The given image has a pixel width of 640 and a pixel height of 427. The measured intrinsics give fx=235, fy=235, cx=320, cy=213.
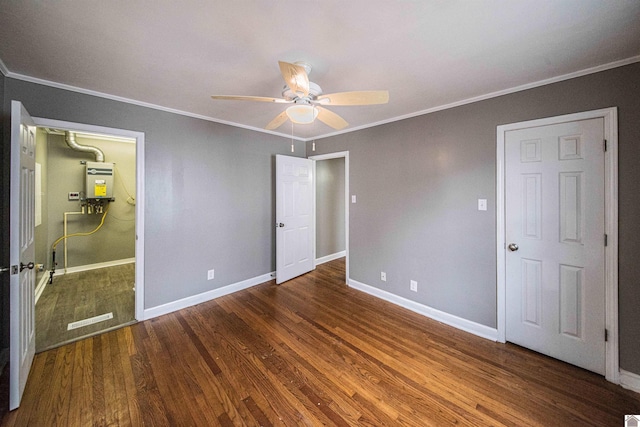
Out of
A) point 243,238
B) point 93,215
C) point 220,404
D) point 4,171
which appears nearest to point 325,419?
point 220,404

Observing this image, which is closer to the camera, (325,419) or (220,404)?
(325,419)

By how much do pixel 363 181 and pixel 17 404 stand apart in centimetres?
367

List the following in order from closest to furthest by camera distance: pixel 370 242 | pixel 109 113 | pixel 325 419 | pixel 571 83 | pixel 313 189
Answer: pixel 325 419
pixel 571 83
pixel 109 113
pixel 370 242
pixel 313 189

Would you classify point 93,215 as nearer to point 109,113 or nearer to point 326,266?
point 109,113

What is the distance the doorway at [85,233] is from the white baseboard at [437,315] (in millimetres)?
2899

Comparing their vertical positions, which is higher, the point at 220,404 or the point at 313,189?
the point at 313,189

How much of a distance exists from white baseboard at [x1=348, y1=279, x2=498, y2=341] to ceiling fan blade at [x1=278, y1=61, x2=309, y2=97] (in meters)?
2.69

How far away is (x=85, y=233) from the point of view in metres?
4.27

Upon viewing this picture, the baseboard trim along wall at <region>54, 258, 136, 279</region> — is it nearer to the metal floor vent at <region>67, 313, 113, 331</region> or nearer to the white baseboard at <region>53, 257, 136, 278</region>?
the white baseboard at <region>53, 257, 136, 278</region>

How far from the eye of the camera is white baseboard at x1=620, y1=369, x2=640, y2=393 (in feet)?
5.61

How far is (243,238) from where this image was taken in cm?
355

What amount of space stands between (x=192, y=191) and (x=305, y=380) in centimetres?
248

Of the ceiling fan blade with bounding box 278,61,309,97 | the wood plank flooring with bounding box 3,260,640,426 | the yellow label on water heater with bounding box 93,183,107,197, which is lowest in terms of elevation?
the wood plank flooring with bounding box 3,260,640,426

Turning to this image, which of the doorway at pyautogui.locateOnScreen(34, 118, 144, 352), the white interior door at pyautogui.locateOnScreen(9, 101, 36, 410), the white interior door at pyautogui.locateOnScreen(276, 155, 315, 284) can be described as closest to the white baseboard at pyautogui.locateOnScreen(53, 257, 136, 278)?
the doorway at pyautogui.locateOnScreen(34, 118, 144, 352)
